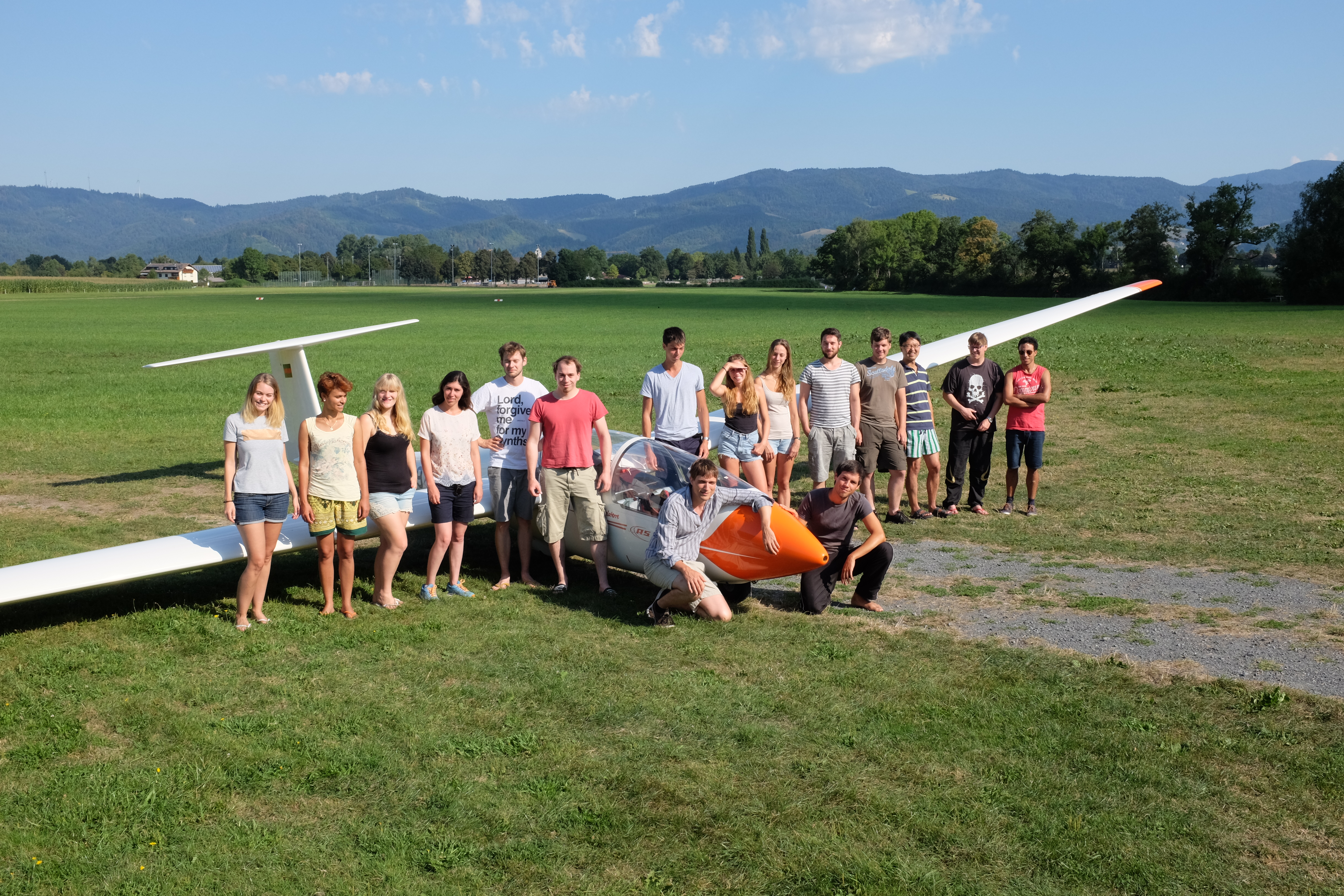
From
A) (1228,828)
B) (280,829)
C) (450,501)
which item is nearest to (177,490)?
(450,501)

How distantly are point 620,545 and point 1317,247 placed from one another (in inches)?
2930

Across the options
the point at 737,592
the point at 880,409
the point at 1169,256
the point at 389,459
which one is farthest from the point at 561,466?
the point at 1169,256

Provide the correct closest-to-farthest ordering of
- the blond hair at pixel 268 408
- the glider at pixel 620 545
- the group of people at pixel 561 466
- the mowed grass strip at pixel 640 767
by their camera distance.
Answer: the mowed grass strip at pixel 640 767, the blond hair at pixel 268 408, the glider at pixel 620 545, the group of people at pixel 561 466

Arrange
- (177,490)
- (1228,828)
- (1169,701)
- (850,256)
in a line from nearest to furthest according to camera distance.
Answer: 1. (1228,828)
2. (1169,701)
3. (177,490)
4. (850,256)

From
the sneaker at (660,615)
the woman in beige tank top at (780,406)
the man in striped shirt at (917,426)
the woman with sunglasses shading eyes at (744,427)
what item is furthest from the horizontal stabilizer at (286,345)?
the man in striped shirt at (917,426)

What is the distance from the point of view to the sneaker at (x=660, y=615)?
25.2 ft

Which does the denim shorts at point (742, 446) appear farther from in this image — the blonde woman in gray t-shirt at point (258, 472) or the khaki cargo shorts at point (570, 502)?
the blonde woman in gray t-shirt at point (258, 472)

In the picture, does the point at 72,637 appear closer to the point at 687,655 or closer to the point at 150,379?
the point at 687,655

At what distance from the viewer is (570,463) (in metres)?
8.39

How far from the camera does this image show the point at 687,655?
712 cm

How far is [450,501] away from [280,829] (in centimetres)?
376

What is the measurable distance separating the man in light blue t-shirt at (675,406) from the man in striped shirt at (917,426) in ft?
9.30

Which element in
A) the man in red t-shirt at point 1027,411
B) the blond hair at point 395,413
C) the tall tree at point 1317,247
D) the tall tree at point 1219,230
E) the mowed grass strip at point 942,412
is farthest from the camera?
the tall tree at point 1219,230

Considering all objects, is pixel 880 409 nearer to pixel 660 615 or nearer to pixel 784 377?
pixel 784 377
